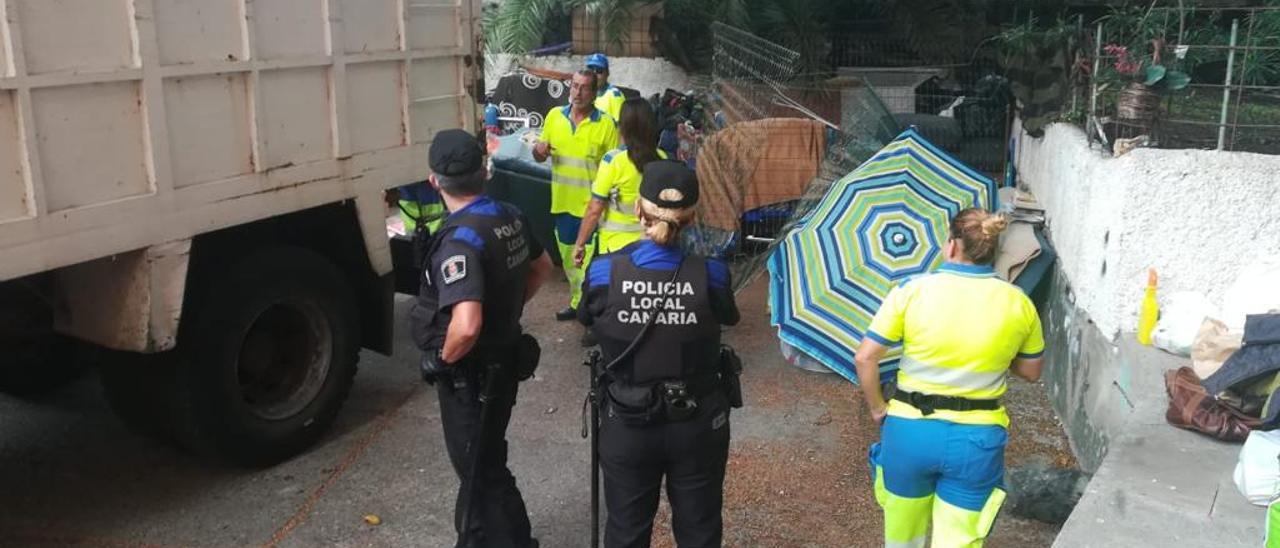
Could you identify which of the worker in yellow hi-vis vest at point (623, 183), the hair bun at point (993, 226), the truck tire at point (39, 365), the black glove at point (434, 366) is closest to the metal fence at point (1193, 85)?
the hair bun at point (993, 226)

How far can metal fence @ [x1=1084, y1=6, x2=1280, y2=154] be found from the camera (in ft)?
14.5

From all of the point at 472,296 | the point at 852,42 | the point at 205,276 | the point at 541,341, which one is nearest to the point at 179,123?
the point at 205,276

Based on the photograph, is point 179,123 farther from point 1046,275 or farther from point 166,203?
point 1046,275

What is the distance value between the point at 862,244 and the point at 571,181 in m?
1.90

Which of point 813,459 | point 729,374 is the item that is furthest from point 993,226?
point 813,459

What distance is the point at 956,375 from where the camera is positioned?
3.24 metres

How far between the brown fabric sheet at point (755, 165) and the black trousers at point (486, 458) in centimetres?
441

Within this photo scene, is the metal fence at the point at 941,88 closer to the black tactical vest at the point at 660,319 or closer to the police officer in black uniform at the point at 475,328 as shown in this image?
the police officer in black uniform at the point at 475,328

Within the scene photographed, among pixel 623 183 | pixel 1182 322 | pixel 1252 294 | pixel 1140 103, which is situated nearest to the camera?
pixel 1252 294

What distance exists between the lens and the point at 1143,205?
441 centimetres

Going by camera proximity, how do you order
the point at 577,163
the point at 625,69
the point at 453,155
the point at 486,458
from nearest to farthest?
the point at 453,155 → the point at 486,458 → the point at 577,163 → the point at 625,69

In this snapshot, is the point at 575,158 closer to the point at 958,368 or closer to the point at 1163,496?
the point at 958,368

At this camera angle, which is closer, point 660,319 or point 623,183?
point 660,319

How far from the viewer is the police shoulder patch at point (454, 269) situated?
355 cm
